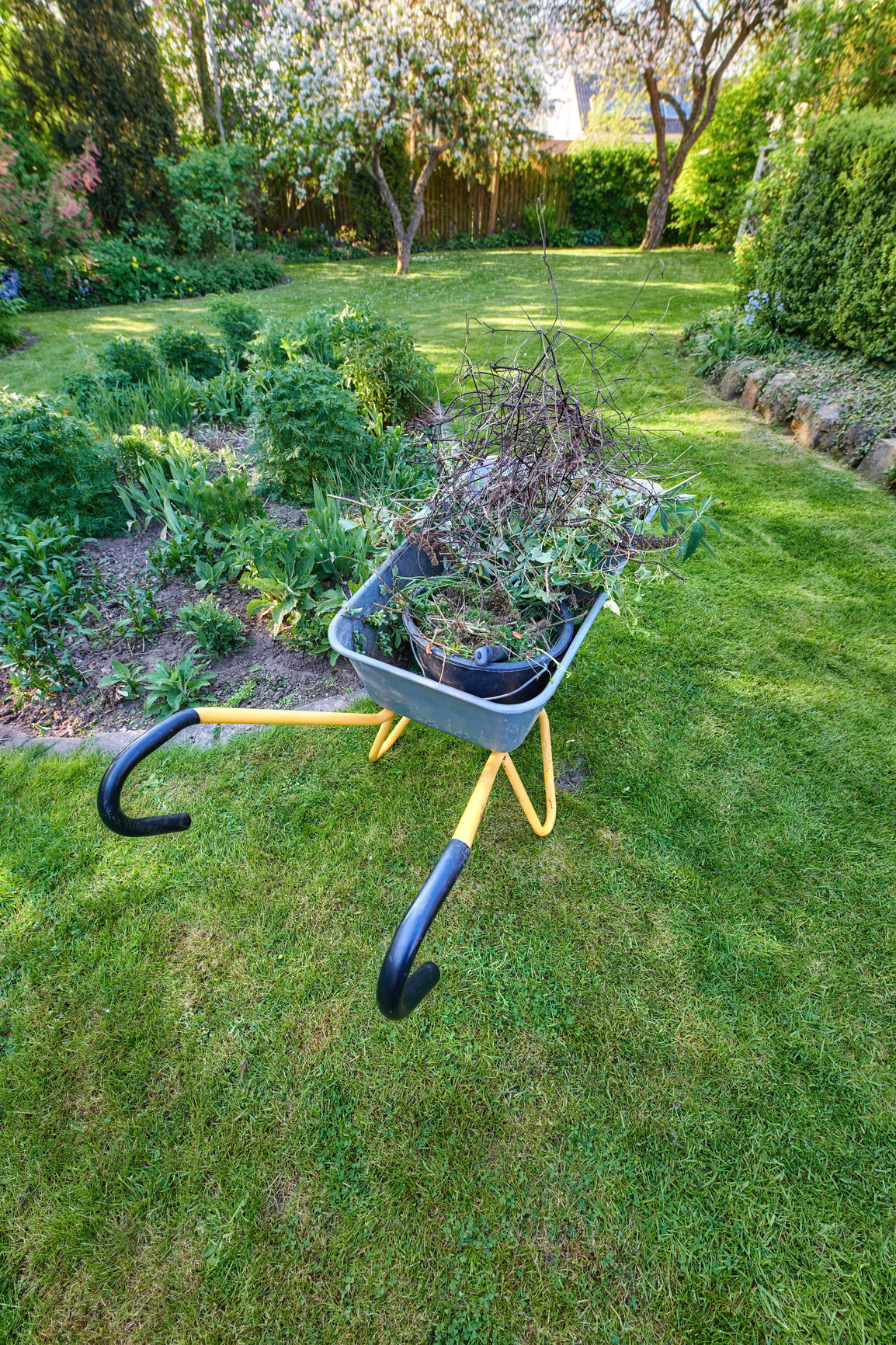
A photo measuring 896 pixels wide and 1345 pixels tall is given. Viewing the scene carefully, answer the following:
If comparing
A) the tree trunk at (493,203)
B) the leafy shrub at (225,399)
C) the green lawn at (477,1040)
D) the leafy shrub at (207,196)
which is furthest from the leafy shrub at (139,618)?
the tree trunk at (493,203)

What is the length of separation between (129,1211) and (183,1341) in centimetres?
28

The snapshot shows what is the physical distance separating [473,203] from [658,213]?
5094mm

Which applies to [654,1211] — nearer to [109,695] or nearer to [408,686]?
[408,686]

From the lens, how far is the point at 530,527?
1.67m

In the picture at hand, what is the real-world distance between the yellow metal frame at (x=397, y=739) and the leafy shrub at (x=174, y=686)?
672mm

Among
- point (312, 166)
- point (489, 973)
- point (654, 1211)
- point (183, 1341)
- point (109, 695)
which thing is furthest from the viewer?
point (312, 166)

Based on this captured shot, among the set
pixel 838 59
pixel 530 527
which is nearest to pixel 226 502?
pixel 530 527

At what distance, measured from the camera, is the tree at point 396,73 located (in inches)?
334

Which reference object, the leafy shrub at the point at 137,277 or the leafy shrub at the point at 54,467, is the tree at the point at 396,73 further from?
the leafy shrub at the point at 54,467

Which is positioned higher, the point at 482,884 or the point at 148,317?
the point at 148,317

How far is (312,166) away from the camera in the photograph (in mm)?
10547

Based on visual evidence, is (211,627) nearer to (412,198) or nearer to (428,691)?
(428,691)

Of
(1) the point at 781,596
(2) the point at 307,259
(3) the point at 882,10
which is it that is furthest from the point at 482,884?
(2) the point at 307,259

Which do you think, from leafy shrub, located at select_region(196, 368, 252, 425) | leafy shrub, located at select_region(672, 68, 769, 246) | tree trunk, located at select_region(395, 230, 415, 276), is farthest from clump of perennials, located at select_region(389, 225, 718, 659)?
leafy shrub, located at select_region(672, 68, 769, 246)
